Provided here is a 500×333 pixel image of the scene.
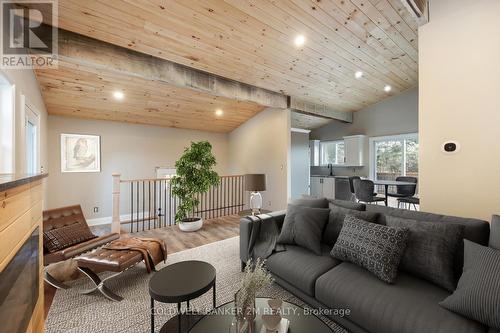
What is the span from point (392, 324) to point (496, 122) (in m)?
2.06

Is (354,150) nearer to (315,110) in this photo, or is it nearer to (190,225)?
(315,110)

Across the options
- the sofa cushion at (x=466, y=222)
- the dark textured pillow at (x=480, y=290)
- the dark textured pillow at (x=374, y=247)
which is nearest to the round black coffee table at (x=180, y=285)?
the dark textured pillow at (x=374, y=247)

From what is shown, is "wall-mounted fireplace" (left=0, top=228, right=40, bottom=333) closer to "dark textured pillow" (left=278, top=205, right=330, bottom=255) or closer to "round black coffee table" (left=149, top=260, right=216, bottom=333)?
"round black coffee table" (left=149, top=260, right=216, bottom=333)

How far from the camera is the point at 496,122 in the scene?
6.52ft

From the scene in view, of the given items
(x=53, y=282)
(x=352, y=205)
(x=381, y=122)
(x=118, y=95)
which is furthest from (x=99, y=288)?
(x=381, y=122)

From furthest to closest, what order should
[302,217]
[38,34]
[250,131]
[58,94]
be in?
[250,131] → [58,94] → [38,34] → [302,217]

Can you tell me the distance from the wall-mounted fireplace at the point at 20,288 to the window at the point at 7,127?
1.38m

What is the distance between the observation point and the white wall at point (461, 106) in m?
2.01

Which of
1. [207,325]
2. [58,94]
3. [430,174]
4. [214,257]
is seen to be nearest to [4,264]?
[207,325]

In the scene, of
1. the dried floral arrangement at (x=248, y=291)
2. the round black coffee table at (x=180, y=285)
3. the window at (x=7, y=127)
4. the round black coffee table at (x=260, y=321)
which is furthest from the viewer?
the window at (x=7, y=127)

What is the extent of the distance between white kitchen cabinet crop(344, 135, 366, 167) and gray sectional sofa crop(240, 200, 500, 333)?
15.1 ft

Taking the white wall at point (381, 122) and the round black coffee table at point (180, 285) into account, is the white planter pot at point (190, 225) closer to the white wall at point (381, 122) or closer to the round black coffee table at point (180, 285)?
the round black coffee table at point (180, 285)

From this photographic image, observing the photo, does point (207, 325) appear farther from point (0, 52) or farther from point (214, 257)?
point (0, 52)

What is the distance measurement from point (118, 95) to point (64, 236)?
2700 millimetres
